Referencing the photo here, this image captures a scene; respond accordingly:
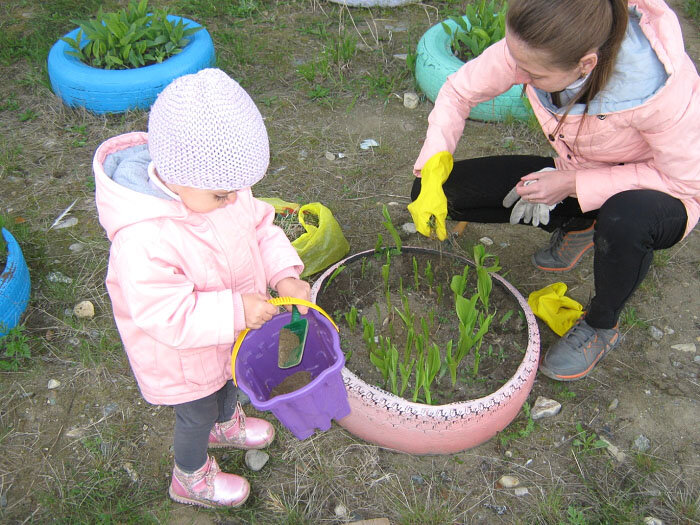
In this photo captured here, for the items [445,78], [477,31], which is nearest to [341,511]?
[445,78]

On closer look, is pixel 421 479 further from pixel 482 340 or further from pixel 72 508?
pixel 72 508

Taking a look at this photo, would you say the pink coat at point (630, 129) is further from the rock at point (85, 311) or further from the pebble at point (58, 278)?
the pebble at point (58, 278)

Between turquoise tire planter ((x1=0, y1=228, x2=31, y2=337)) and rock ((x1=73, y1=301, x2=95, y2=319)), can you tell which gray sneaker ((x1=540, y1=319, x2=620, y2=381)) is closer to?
rock ((x1=73, y1=301, x2=95, y2=319))

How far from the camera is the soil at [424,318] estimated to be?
186cm

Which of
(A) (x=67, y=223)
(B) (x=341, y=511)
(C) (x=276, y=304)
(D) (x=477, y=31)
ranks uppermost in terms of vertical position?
(C) (x=276, y=304)

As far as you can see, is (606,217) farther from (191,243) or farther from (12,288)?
(12,288)

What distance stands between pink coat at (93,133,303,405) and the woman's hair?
0.81 meters

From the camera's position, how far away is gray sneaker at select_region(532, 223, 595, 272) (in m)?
2.33

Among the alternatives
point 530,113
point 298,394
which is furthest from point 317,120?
point 298,394

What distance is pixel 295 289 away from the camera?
5.04ft

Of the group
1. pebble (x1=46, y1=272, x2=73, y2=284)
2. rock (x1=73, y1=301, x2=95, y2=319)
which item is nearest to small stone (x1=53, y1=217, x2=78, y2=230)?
pebble (x1=46, y1=272, x2=73, y2=284)

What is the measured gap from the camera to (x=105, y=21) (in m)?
3.24

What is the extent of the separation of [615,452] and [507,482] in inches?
14.3

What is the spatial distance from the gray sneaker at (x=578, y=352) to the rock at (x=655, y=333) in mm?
230
